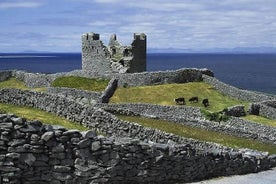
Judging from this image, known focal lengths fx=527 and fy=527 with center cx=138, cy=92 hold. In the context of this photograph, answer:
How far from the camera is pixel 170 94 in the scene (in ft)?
225

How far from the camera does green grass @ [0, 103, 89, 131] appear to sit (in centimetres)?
2905

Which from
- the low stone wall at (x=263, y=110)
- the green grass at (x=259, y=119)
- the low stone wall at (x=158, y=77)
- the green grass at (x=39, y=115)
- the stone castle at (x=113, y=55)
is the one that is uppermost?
the stone castle at (x=113, y=55)

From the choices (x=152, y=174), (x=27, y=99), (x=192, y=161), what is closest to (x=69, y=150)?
(x=152, y=174)

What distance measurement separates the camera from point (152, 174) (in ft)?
69.1

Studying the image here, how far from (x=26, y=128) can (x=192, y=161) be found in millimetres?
7905

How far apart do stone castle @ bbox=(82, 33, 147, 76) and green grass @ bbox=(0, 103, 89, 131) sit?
163 ft

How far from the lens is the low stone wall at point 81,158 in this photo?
17953mm

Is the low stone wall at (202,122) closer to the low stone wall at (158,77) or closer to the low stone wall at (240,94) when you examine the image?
the low stone wall at (240,94)

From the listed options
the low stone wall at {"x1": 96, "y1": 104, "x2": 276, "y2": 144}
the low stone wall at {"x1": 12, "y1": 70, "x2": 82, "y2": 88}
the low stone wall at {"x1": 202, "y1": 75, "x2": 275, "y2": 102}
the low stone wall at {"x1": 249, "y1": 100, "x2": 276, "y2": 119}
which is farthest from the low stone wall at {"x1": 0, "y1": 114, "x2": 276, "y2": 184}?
the low stone wall at {"x1": 12, "y1": 70, "x2": 82, "y2": 88}

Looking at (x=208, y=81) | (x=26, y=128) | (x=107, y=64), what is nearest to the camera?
(x=26, y=128)

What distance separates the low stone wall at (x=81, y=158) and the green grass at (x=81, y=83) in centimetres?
5029

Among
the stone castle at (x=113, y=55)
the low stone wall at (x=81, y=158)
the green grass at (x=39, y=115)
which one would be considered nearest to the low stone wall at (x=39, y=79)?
the stone castle at (x=113, y=55)

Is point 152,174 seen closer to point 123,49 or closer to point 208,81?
point 208,81

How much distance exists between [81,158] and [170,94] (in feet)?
164
